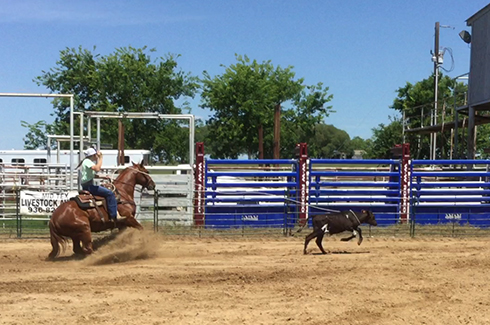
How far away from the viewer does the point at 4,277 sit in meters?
9.81

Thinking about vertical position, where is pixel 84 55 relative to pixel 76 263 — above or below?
above

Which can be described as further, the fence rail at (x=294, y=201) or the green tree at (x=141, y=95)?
the green tree at (x=141, y=95)

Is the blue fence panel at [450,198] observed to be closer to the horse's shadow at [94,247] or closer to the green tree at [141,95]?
the horse's shadow at [94,247]

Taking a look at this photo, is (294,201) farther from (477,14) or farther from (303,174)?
(477,14)

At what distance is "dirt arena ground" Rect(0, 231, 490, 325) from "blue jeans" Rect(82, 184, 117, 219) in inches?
23.1

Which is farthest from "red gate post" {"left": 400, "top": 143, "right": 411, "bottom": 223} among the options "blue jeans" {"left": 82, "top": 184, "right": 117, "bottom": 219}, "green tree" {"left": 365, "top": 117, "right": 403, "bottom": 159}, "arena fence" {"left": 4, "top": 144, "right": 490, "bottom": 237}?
"green tree" {"left": 365, "top": 117, "right": 403, "bottom": 159}

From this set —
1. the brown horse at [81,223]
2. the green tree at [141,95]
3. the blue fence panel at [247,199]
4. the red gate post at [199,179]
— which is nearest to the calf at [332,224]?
the blue fence panel at [247,199]

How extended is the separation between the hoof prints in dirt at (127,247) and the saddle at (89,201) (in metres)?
0.54

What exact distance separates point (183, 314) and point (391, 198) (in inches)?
436

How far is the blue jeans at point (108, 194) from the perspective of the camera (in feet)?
38.7

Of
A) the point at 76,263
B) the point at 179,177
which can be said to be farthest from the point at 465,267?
the point at 179,177

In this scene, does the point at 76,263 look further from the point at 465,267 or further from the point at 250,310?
the point at 465,267

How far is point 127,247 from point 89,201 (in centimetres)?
121

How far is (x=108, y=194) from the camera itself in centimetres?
1191
